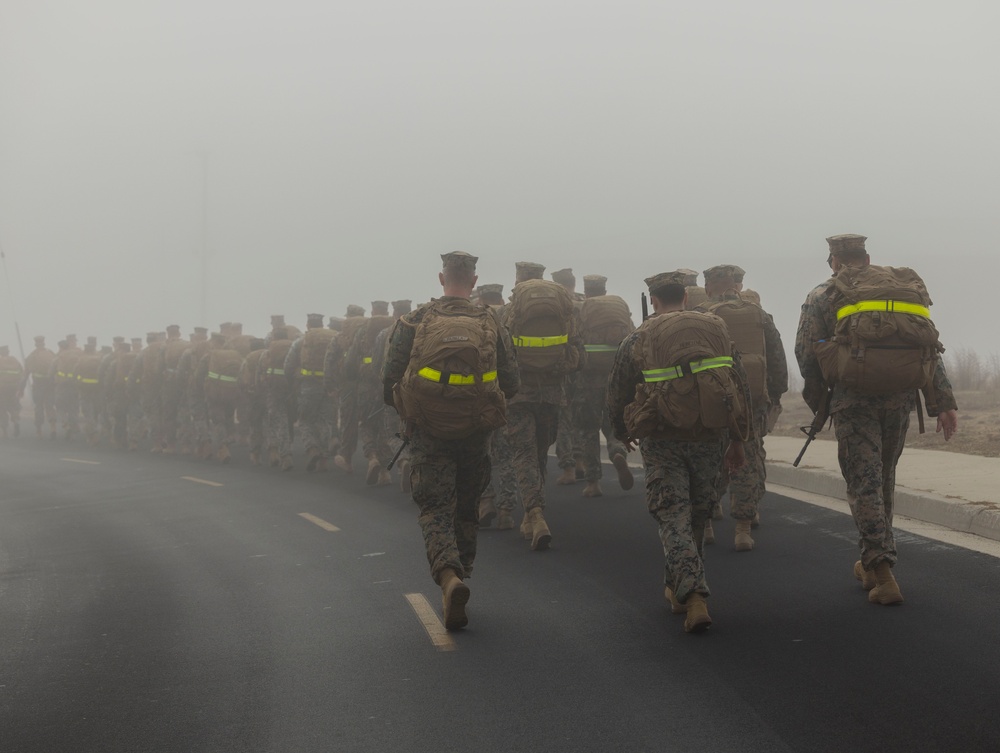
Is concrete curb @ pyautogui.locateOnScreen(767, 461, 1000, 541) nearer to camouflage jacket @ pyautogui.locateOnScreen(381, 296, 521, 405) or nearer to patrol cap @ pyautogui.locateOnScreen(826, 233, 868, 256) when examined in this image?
patrol cap @ pyautogui.locateOnScreen(826, 233, 868, 256)

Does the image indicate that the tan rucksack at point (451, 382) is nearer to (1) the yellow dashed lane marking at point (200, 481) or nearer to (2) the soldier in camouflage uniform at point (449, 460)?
(2) the soldier in camouflage uniform at point (449, 460)

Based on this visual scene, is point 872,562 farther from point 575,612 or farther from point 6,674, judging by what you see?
point 6,674

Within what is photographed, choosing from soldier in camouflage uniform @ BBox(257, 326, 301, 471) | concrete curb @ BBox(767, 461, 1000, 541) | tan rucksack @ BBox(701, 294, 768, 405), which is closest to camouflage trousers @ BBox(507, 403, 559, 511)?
tan rucksack @ BBox(701, 294, 768, 405)

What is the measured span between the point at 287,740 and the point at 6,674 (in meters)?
2.31

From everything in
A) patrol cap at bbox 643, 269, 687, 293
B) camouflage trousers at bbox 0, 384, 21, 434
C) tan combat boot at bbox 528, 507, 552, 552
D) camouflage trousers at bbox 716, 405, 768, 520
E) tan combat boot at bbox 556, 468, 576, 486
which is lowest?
camouflage trousers at bbox 0, 384, 21, 434

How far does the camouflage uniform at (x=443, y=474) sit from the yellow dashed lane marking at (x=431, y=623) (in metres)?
0.35

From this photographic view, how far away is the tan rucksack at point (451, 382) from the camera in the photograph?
756 cm

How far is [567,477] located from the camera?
14578mm

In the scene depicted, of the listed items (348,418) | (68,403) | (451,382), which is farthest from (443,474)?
(68,403)

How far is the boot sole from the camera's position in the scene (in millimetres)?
7152

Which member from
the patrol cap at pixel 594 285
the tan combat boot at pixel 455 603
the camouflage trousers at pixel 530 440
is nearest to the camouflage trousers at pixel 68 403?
the patrol cap at pixel 594 285

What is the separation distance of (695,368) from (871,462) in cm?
137

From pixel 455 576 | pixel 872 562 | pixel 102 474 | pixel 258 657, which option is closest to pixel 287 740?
pixel 258 657

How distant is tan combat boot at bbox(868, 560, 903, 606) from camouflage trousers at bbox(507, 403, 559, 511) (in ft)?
11.8
